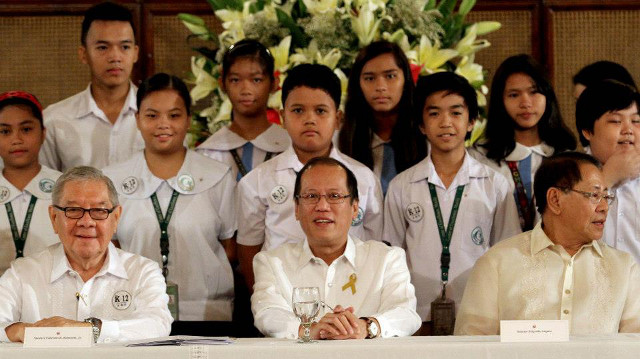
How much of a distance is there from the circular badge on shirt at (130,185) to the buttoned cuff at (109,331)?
1056 mm

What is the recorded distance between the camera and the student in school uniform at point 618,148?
399cm

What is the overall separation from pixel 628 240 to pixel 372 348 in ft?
5.58

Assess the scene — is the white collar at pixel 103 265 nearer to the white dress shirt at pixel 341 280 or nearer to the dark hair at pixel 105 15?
the white dress shirt at pixel 341 280

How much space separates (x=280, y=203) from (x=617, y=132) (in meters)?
1.39

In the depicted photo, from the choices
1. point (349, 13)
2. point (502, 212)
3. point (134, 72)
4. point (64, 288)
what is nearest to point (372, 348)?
point (64, 288)

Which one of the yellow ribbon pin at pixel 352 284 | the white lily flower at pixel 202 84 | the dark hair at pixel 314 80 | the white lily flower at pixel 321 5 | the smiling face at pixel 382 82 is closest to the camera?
the yellow ribbon pin at pixel 352 284

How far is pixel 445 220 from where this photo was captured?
13.5 feet

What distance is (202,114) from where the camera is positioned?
4.97 m

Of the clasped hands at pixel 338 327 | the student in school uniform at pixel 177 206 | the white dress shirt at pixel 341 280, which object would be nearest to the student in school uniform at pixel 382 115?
the student in school uniform at pixel 177 206

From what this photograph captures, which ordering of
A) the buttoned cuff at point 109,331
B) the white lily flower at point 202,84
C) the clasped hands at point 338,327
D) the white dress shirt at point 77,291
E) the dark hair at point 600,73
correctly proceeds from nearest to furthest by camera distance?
the clasped hands at point 338,327, the buttoned cuff at point 109,331, the white dress shirt at point 77,291, the white lily flower at point 202,84, the dark hair at point 600,73

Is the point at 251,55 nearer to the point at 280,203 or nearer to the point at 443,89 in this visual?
the point at 280,203

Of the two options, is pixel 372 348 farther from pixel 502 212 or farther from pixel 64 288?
pixel 502 212

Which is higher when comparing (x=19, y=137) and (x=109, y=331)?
(x=19, y=137)

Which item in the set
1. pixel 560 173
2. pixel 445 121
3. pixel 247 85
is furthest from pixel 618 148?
pixel 247 85
